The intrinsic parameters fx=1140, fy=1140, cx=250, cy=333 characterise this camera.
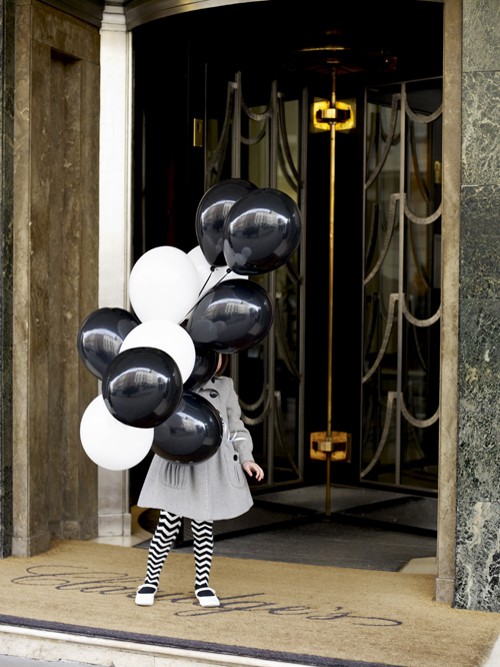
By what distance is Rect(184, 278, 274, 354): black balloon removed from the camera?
3982mm

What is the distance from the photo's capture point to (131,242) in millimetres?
6203

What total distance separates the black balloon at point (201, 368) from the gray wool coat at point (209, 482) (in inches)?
16.0

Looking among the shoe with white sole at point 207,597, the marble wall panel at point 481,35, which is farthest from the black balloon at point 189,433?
the marble wall panel at point 481,35

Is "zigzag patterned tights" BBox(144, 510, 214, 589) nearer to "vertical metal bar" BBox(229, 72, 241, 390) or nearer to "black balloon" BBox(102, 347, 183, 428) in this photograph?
"black balloon" BBox(102, 347, 183, 428)

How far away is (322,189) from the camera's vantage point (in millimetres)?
7754

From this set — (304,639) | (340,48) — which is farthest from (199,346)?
(340,48)

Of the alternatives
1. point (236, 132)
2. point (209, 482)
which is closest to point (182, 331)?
point (209, 482)

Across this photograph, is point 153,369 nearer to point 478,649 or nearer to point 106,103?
point 478,649

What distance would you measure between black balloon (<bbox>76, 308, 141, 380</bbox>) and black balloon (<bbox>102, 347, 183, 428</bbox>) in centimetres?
35

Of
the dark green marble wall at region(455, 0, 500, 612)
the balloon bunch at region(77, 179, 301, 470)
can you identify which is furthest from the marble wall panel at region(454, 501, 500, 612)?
the balloon bunch at region(77, 179, 301, 470)

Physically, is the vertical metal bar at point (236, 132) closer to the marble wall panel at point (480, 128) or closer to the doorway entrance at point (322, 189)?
the doorway entrance at point (322, 189)

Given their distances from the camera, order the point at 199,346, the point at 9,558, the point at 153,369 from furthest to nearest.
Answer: the point at 9,558
the point at 199,346
the point at 153,369

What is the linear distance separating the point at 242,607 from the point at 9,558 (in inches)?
57.1

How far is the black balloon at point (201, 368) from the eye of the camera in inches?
163
